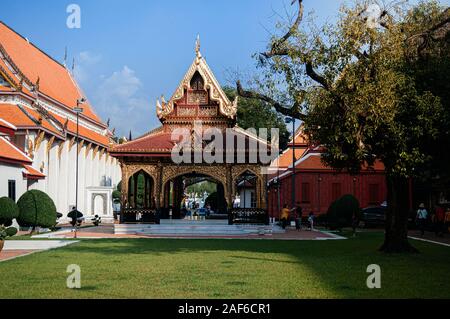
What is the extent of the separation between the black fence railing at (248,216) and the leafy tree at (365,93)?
473 inches

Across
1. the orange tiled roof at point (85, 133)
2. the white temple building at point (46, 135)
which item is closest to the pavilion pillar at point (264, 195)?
→ the white temple building at point (46, 135)

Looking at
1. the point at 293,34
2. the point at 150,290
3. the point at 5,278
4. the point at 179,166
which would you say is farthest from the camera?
the point at 179,166

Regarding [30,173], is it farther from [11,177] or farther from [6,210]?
[6,210]

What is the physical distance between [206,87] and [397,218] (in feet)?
51.2

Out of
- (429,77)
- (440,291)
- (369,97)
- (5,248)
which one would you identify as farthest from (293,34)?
(5,248)

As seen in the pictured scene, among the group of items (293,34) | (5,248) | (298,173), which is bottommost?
(5,248)

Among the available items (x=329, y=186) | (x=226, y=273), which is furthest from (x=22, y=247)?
(x=329, y=186)

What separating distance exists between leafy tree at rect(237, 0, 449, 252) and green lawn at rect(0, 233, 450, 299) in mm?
2905

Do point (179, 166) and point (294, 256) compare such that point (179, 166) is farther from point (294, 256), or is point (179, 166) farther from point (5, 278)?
point (5, 278)

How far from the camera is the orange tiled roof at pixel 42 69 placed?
42688 mm

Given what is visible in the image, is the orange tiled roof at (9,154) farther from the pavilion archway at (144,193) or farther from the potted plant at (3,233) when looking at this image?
the pavilion archway at (144,193)
